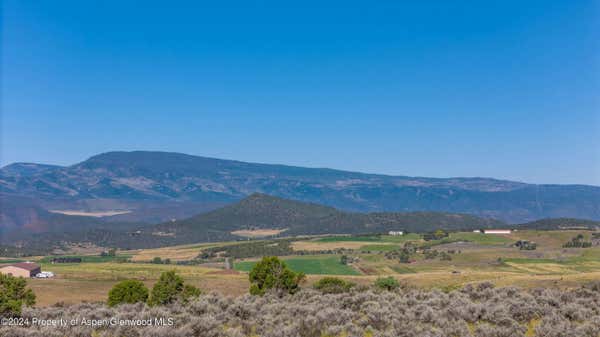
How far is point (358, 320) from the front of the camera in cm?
4353

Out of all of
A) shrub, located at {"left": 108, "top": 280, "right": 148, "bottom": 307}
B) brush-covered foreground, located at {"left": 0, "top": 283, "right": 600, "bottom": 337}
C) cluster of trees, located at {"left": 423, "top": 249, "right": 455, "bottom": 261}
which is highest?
brush-covered foreground, located at {"left": 0, "top": 283, "right": 600, "bottom": 337}

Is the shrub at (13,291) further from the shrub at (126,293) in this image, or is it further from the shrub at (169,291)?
the shrub at (169,291)

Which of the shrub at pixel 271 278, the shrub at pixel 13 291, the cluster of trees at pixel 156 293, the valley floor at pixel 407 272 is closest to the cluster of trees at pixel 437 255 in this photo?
the valley floor at pixel 407 272

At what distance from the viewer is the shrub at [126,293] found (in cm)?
6395

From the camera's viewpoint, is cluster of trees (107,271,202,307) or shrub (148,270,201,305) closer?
cluster of trees (107,271,202,307)

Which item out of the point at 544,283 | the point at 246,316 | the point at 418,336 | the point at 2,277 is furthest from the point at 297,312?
the point at 544,283

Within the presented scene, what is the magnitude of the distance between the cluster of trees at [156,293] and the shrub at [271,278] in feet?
29.8

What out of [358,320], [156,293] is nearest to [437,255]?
[156,293]

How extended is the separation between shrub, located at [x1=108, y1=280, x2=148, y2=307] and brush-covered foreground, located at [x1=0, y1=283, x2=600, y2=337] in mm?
11892

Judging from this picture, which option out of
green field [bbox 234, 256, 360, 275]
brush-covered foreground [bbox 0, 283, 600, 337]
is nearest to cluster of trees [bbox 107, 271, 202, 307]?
brush-covered foreground [bbox 0, 283, 600, 337]

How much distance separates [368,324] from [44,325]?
78.3 ft

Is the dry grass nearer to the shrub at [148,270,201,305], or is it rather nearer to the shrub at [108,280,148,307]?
the shrub at [148,270,201,305]

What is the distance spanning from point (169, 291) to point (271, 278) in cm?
1389

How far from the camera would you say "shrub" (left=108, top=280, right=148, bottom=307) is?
64.0 m
